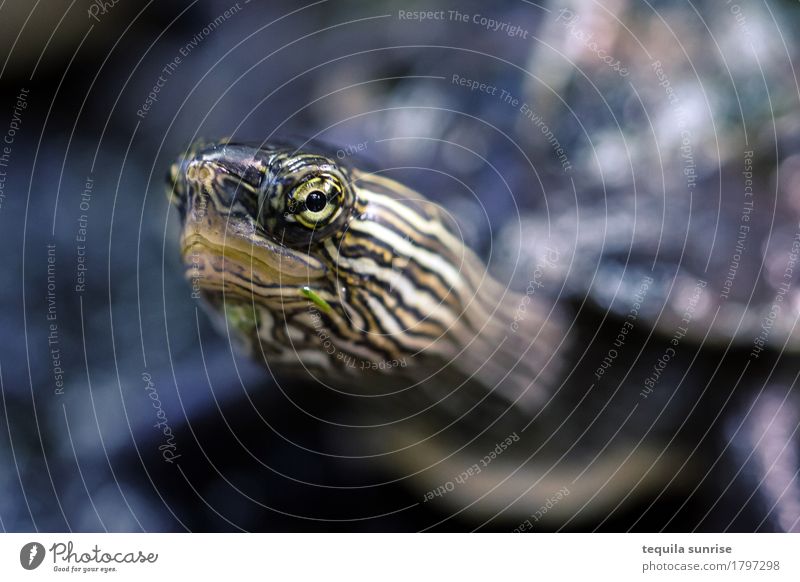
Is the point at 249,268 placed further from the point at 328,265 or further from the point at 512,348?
the point at 512,348

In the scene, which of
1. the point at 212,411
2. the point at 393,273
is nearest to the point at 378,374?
the point at 393,273

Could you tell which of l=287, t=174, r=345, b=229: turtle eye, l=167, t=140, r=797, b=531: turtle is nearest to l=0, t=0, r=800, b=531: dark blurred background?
l=167, t=140, r=797, b=531: turtle

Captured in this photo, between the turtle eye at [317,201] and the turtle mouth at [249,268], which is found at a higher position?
the turtle eye at [317,201]

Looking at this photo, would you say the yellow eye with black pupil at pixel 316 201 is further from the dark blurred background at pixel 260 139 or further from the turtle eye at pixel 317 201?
the dark blurred background at pixel 260 139

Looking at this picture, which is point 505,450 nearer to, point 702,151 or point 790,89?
point 702,151

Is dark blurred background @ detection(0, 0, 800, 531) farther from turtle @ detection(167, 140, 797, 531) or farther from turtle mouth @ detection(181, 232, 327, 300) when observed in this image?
turtle mouth @ detection(181, 232, 327, 300)

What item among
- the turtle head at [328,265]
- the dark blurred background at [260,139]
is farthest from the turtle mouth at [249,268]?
the dark blurred background at [260,139]

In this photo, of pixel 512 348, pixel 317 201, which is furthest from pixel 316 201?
pixel 512 348
